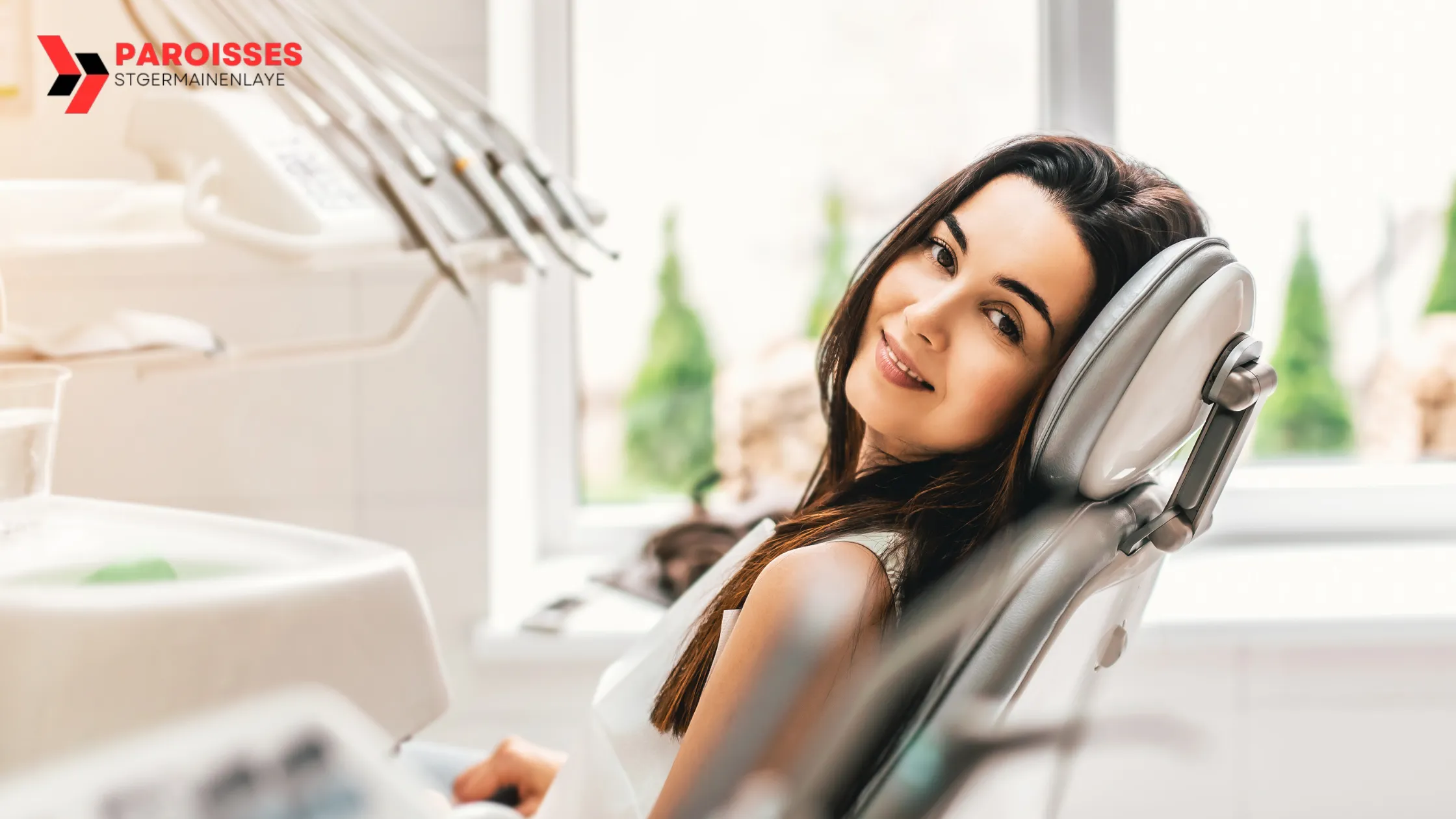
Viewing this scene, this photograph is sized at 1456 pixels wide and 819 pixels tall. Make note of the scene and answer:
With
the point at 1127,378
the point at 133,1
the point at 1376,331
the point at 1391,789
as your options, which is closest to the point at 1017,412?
the point at 1127,378

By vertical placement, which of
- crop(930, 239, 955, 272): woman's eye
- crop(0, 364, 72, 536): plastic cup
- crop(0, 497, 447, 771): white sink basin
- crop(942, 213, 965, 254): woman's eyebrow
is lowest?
crop(0, 497, 447, 771): white sink basin

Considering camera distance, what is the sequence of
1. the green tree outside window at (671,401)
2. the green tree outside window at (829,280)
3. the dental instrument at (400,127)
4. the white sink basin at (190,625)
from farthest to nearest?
1. the green tree outside window at (829,280)
2. the green tree outside window at (671,401)
3. the dental instrument at (400,127)
4. the white sink basin at (190,625)

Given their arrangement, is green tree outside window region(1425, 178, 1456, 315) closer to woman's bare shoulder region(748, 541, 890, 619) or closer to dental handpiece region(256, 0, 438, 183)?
woman's bare shoulder region(748, 541, 890, 619)

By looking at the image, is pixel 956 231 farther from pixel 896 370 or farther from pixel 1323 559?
pixel 1323 559

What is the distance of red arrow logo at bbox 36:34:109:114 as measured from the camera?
12.7 inches

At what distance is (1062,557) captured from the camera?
1.33ft

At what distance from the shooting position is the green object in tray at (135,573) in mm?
287

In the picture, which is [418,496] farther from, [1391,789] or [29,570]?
[1391,789]

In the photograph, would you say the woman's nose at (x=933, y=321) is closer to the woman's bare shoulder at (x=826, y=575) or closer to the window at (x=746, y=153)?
the woman's bare shoulder at (x=826, y=575)

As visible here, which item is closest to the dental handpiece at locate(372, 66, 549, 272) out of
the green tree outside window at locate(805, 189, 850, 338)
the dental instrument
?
the dental instrument

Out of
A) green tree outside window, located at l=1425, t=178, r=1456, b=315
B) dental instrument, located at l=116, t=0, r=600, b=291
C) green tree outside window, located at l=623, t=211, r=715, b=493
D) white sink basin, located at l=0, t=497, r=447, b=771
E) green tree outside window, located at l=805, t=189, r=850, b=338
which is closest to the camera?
white sink basin, located at l=0, t=497, r=447, b=771

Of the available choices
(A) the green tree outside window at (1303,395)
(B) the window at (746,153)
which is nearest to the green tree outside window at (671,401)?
(B) the window at (746,153)

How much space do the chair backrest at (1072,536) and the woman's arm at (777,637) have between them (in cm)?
2

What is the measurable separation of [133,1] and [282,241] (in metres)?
0.09
